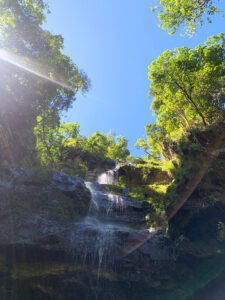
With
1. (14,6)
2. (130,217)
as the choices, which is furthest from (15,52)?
(130,217)

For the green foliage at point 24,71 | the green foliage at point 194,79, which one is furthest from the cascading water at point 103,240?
the green foliage at point 194,79

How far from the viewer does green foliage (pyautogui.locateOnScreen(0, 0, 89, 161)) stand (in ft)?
40.8

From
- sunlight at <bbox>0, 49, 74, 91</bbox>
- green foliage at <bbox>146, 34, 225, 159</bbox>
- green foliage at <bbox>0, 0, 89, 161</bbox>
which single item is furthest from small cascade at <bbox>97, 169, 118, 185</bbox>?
sunlight at <bbox>0, 49, 74, 91</bbox>

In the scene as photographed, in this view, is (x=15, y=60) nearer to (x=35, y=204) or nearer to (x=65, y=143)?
(x=35, y=204)

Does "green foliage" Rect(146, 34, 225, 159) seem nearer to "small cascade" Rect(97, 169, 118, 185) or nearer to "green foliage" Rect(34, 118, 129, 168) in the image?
"small cascade" Rect(97, 169, 118, 185)

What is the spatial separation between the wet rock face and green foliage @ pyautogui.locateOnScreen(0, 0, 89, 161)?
2.93 meters

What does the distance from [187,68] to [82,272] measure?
61.5 ft

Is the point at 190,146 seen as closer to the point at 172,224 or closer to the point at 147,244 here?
the point at 172,224

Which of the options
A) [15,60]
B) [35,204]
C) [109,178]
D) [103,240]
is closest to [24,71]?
[15,60]

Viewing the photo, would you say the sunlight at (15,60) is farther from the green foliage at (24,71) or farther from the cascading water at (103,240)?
the cascading water at (103,240)

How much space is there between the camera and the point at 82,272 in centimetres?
942

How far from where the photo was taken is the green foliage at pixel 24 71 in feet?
40.8

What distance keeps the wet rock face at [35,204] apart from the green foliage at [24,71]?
2.93 m

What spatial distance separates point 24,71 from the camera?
42.0 feet
